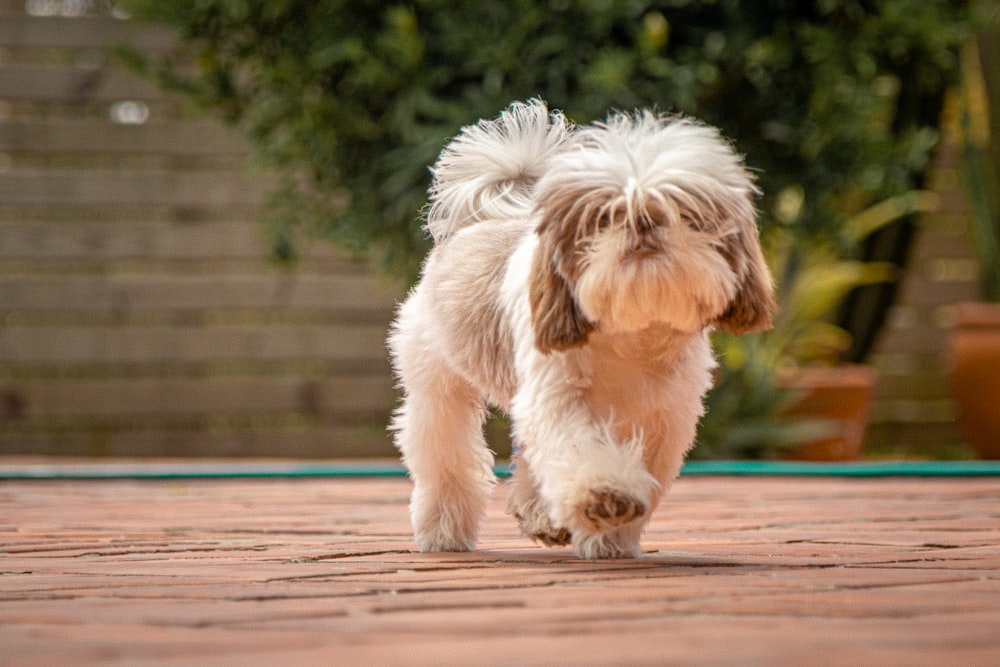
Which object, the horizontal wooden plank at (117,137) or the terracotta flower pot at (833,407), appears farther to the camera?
the horizontal wooden plank at (117,137)

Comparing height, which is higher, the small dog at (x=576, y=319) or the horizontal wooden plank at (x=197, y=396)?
the small dog at (x=576, y=319)

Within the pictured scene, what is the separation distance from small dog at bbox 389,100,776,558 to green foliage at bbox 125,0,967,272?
2418 mm

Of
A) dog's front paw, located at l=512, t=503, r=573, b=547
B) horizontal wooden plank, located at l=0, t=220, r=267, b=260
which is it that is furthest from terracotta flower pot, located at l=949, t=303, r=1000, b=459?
dog's front paw, located at l=512, t=503, r=573, b=547

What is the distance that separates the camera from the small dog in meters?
2.81

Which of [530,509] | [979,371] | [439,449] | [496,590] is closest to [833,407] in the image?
[979,371]

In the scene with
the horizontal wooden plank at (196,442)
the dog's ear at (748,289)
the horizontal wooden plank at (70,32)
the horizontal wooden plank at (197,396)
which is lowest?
the horizontal wooden plank at (196,442)

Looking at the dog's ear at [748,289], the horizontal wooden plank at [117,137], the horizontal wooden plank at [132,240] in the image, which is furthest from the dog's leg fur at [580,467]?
the horizontal wooden plank at [117,137]

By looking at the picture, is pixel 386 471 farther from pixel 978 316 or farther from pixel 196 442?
pixel 978 316

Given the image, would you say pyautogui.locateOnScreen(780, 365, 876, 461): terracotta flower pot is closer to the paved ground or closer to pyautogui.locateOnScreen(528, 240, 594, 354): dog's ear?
the paved ground

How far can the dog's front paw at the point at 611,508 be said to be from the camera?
2.76 metres

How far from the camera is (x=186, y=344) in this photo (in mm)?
7613

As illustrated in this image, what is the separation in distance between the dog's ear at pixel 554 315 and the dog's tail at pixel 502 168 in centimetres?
64

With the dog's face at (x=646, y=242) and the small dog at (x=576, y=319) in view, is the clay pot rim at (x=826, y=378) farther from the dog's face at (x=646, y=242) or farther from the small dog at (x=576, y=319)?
the dog's face at (x=646, y=242)

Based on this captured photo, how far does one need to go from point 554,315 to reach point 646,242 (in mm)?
249
